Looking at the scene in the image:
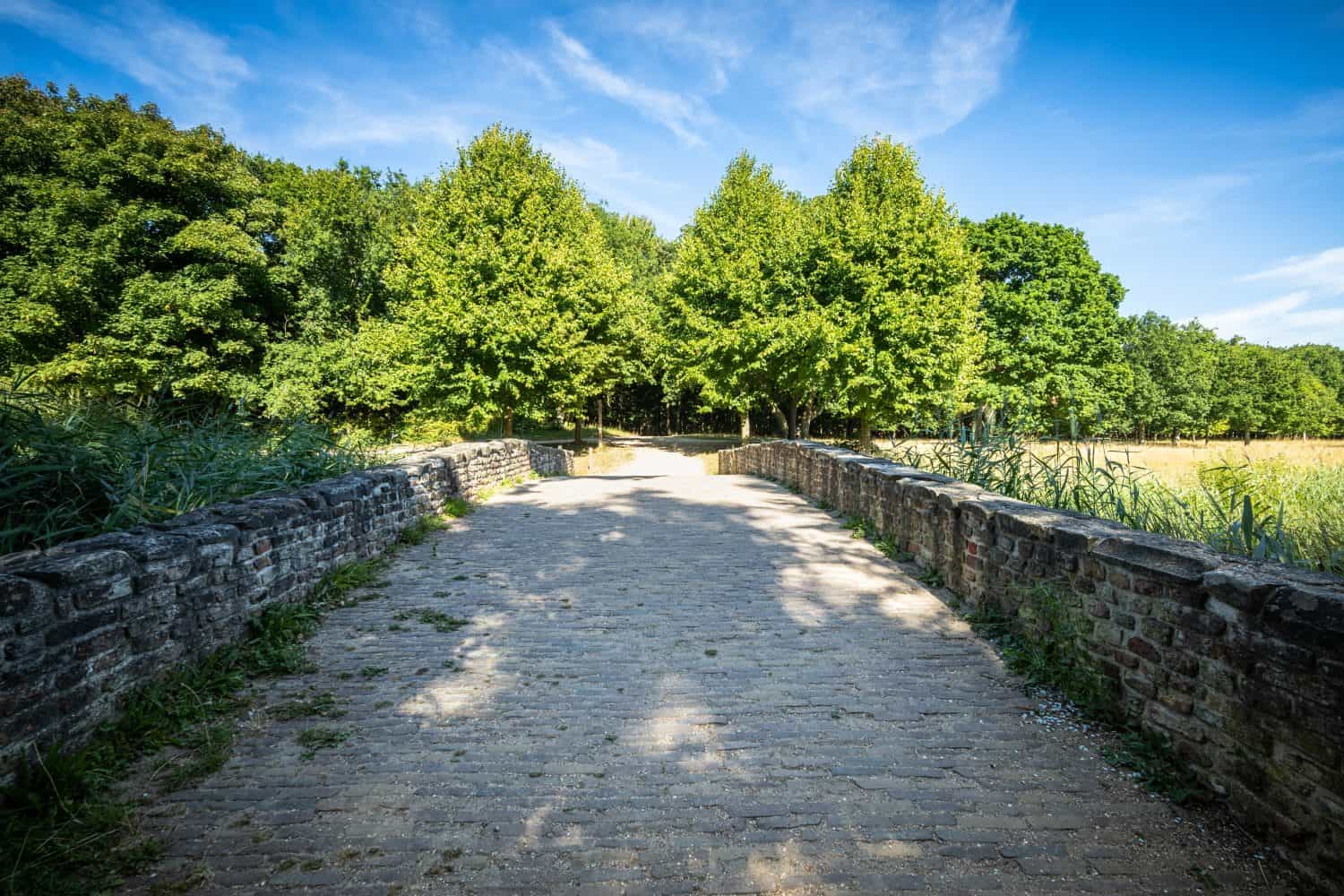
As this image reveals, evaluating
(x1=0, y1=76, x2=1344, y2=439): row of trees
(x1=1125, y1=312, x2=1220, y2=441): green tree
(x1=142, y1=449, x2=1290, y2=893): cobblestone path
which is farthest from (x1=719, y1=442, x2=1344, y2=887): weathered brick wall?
(x1=1125, y1=312, x2=1220, y2=441): green tree

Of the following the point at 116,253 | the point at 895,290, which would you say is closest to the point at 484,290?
the point at 116,253

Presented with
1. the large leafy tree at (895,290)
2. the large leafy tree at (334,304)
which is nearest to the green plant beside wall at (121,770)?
the large leafy tree at (895,290)

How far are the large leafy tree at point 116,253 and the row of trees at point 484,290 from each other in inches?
3.3

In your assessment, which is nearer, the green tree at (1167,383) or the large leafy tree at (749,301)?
the large leafy tree at (749,301)

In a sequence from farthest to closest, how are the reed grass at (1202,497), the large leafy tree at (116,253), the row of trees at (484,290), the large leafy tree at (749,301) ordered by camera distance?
the large leafy tree at (749,301) → the row of trees at (484,290) → the large leafy tree at (116,253) → the reed grass at (1202,497)

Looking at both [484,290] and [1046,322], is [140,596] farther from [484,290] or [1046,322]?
[1046,322]

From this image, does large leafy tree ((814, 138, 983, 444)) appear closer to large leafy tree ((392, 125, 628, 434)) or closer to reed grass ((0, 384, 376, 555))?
large leafy tree ((392, 125, 628, 434))

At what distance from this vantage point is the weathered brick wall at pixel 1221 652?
2.10 m

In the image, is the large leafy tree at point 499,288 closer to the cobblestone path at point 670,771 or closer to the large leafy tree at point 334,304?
the large leafy tree at point 334,304

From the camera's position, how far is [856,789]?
8.75 feet

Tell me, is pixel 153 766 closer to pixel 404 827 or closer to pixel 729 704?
pixel 404 827

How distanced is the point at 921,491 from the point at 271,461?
6684 millimetres

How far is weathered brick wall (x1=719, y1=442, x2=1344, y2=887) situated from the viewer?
2100 millimetres

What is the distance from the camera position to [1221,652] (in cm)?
253
